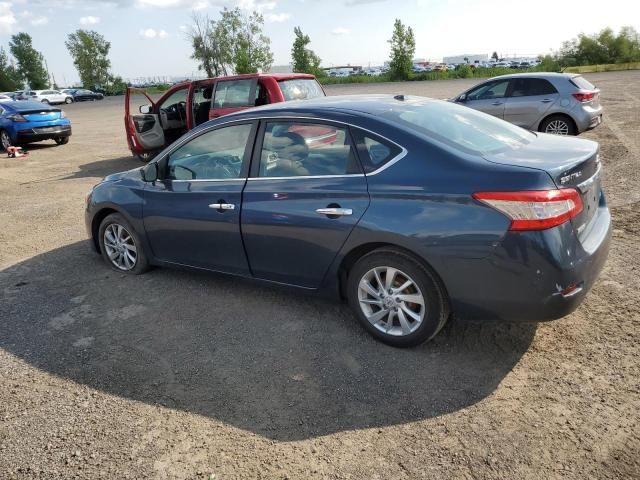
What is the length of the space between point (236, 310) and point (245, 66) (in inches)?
2092

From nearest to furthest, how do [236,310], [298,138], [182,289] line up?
A: [298,138] → [236,310] → [182,289]

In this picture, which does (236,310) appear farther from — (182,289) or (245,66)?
(245,66)

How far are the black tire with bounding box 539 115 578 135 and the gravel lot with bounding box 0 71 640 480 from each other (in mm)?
6862

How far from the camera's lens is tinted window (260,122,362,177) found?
3.74 metres

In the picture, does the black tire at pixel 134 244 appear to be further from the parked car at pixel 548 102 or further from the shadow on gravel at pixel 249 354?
the parked car at pixel 548 102

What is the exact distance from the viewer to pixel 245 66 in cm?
5400

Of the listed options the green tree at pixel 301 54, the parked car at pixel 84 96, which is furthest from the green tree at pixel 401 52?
the parked car at pixel 84 96

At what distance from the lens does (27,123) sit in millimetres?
15641

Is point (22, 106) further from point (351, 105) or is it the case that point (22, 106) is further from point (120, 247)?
point (351, 105)

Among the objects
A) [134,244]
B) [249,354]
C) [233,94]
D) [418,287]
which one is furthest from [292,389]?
[233,94]

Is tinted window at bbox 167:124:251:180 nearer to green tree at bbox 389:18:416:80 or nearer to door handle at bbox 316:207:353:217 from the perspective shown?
door handle at bbox 316:207:353:217

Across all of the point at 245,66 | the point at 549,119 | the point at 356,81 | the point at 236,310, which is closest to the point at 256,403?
the point at 236,310

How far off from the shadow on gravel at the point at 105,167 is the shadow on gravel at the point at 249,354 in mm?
7045

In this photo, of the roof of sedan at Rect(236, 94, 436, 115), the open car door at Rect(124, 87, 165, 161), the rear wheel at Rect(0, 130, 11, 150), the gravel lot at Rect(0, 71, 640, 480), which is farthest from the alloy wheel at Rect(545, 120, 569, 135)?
the rear wheel at Rect(0, 130, 11, 150)
